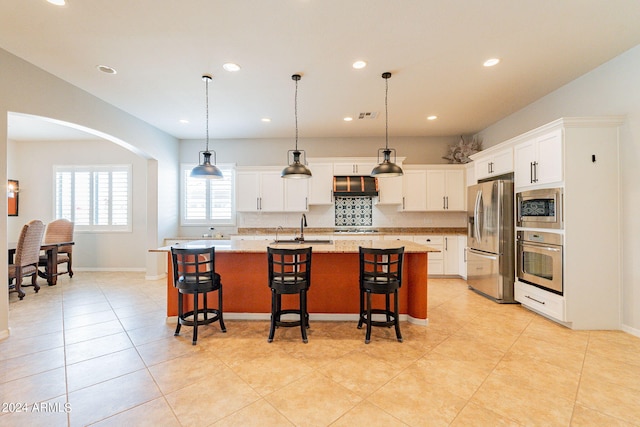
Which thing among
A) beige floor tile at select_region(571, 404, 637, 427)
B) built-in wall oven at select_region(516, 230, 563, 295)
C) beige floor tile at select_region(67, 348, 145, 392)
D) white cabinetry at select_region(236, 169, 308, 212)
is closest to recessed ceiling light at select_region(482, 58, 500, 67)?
built-in wall oven at select_region(516, 230, 563, 295)

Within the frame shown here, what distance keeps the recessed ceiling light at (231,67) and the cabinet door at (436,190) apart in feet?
14.0

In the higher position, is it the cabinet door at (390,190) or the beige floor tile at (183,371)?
the cabinet door at (390,190)

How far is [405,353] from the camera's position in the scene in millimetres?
2562

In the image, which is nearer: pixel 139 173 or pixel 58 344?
pixel 58 344

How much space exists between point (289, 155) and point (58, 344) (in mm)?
4779

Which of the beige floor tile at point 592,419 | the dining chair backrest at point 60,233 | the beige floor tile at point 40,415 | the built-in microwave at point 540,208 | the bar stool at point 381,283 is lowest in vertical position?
the beige floor tile at point 592,419

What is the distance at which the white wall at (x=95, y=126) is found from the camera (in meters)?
2.84

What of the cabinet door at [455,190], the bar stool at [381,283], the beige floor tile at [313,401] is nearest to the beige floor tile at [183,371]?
the beige floor tile at [313,401]

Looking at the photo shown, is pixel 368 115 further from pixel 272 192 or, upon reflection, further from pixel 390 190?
pixel 272 192

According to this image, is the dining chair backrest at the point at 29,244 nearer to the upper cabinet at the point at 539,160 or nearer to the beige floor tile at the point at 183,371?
the beige floor tile at the point at 183,371

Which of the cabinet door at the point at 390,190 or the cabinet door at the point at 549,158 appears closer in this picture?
the cabinet door at the point at 549,158

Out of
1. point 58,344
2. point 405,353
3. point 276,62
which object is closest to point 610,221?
point 405,353

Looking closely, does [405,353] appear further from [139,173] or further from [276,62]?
[139,173]

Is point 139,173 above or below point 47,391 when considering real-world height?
above
